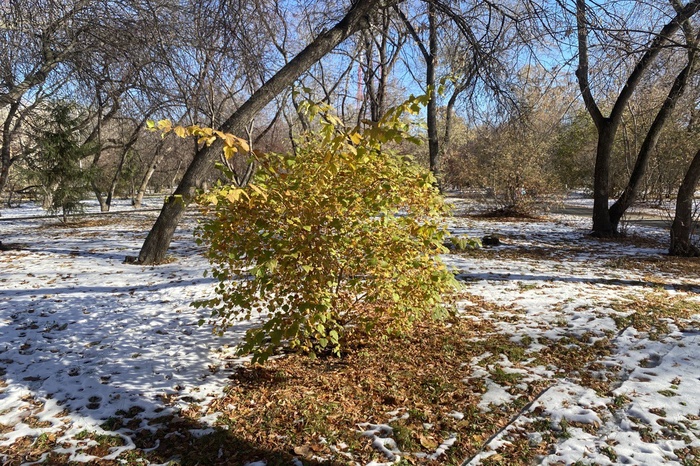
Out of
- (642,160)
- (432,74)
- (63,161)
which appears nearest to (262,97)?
(432,74)

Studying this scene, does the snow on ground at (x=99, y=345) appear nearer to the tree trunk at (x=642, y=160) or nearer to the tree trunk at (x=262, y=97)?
the tree trunk at (x=262, y=97)

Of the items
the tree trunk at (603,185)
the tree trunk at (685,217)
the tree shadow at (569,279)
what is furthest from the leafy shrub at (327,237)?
the tree trunk at (603,185)

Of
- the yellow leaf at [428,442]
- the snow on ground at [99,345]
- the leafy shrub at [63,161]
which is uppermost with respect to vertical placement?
the leafy shrub at [63,161]

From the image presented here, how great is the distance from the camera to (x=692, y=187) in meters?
6.95

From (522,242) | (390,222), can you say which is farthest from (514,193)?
(390,222)

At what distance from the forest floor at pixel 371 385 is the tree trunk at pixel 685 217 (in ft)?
8.28

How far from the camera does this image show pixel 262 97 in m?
5.97

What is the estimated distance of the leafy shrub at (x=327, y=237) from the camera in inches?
105

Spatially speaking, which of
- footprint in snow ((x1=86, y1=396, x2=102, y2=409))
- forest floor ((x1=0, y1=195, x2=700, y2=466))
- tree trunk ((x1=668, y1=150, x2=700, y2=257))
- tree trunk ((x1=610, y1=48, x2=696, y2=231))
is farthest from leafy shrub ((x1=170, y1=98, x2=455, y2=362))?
tree trunk ((x1=610, y1=48, x2=696, y2=231))

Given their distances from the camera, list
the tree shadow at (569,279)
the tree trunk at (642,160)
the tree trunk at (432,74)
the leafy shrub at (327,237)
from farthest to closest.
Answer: the tree trunk at (642,160)
the tree trunk at (432,74)
the tree shadow at (569,279)
the leafy shrub at (327,237)

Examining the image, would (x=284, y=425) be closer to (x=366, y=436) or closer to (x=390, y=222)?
(x=366, y=436)

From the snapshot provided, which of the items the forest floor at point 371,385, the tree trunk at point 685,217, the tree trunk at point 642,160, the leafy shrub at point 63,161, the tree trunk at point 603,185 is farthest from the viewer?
the leafy shrub at point 63,161

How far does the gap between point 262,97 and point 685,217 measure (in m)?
7.59

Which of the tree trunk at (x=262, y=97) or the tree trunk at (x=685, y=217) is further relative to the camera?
the tree trunk at (x=685, y=217)
